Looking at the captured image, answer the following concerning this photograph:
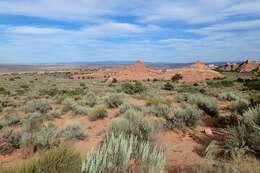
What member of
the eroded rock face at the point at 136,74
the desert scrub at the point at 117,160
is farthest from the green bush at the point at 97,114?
the eroded rock face at the point at 136,74

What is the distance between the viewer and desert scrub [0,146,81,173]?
10.7 ft

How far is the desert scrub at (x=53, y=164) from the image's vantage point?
3.26m

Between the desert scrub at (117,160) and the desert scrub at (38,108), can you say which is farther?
the desert scrub at (38,108)

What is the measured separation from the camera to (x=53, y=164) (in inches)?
135

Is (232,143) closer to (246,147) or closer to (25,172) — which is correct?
(246,147)

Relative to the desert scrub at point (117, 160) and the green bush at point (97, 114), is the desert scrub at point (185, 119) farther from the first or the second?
the desert scrub at point (117, 160)

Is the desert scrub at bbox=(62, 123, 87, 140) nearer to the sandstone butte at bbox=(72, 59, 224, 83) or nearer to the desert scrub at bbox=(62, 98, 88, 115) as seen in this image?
the desert scrub at bbox=(62, 98, 88, 115)

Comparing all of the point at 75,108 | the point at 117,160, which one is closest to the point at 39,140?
the point at 117,160

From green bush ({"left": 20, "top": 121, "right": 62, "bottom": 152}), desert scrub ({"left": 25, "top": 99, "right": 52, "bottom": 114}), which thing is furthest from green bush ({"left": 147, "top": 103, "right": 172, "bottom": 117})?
desert scrub ({"left": 25, "top": 99, "right": 52, "bottom": 114})

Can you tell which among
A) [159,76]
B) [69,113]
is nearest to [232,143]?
[69,113]

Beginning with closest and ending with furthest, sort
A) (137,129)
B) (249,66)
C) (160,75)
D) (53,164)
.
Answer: (53,164), (137,129), (160,75), (249,66)

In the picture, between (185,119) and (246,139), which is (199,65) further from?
(246,139)

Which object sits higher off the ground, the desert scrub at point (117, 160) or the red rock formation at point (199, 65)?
the desert scrub at point (117, 160)

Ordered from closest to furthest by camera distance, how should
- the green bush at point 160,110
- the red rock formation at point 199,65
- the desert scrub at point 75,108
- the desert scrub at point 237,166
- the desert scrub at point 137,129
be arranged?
the desert scrub at point 237,166 < the desert scrub at point 137,129 < the green bush at point 160,110 < the desert scrub at point 75,108 < the red rock formation at point 199,65
